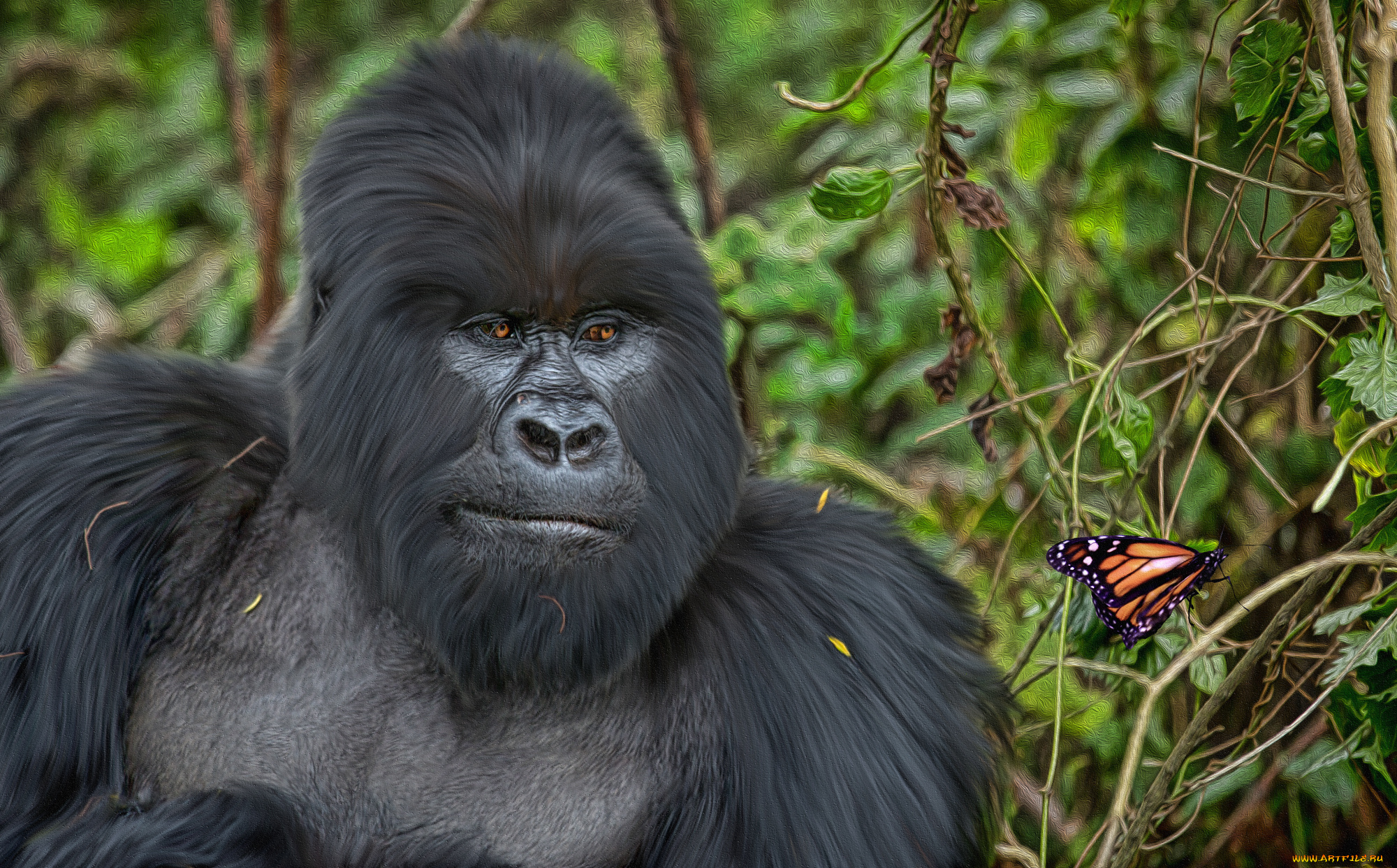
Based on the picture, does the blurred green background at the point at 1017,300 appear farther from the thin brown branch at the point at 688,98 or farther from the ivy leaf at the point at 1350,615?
the thin brown branch at the point at 688,98

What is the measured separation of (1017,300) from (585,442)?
1.80 m

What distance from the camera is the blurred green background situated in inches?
102

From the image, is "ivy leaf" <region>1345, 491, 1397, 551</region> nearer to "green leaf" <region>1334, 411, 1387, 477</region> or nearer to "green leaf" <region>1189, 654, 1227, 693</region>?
"green leaf" <region>1334, 411, 1387, 477</region>

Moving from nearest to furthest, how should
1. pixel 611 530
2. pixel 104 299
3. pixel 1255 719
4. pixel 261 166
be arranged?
pixel 611 530
pixel 1255 719
pixel 104 299
pixel 261 166

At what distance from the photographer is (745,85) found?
5.14 meters

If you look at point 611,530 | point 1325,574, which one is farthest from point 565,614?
point 1325,574

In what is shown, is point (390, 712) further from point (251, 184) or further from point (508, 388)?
point (251, 184)

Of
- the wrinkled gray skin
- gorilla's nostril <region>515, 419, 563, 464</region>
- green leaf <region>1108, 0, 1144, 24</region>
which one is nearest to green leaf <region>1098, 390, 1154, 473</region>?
green leaf <region>1108, 0, 1144, 24</region>

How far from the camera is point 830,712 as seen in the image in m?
2.15

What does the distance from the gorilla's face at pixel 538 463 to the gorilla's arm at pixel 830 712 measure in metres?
0.38

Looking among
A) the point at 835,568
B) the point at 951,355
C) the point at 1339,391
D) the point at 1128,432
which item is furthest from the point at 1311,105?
the point at 835,568

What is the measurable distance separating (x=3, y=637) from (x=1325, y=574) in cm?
212

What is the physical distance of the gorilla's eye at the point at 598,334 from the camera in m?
2.07

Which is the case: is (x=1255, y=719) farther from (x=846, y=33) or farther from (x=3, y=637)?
(x=846, y=33)
